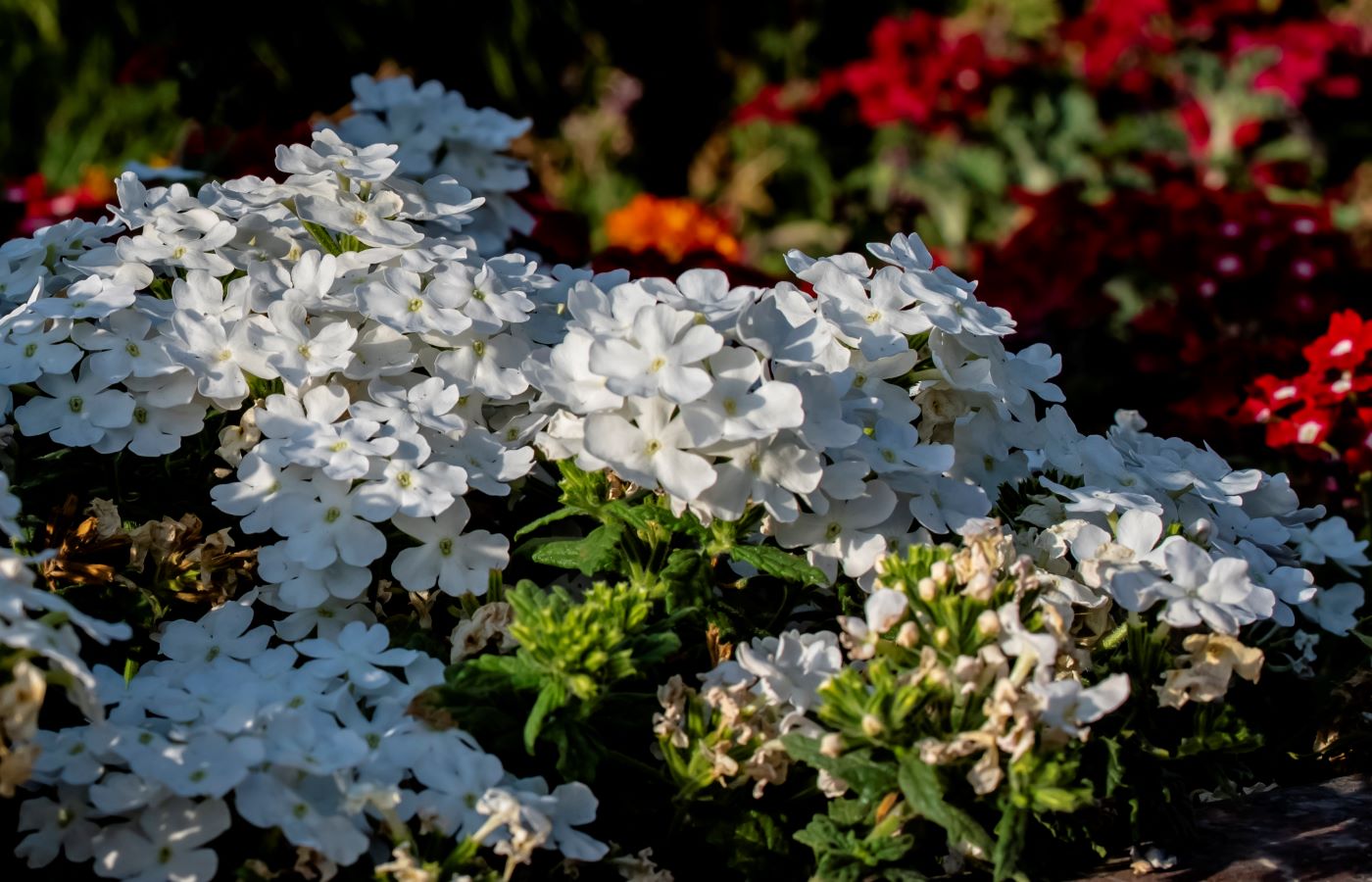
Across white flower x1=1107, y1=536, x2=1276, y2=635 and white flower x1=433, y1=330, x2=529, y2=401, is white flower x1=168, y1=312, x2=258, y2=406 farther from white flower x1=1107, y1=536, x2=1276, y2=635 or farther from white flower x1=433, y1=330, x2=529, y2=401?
white flower x1=1107, y1=536, x2=1276, y2=635

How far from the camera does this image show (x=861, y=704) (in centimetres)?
146

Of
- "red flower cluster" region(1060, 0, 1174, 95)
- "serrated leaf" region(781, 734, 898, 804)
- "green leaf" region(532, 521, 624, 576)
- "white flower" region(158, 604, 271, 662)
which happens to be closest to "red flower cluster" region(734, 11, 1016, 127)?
"red flower cluster" region(1060, 0, 1174, 95)

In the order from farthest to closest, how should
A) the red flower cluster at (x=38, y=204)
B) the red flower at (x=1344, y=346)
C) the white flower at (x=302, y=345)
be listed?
the red flower cluster at (x=38, y=204), the red flower at (x=1344, y=346), the white flower at (x=302, y=345)

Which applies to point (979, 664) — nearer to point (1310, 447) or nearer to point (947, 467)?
point (947, 467)

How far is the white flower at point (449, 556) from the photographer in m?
1.74

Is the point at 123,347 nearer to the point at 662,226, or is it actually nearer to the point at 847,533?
the point at 847,533

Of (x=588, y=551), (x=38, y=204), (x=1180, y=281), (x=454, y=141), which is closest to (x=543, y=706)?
(x=588, y=551)

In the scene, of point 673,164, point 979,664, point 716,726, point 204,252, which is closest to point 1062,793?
point 979,664

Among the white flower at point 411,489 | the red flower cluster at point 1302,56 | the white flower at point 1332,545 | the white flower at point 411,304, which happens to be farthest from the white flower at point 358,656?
the red flower cluster at point 1302,56

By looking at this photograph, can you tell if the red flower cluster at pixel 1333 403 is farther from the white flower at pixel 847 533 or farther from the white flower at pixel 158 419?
the white flower at pixel 158 419

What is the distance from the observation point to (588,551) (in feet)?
5.44

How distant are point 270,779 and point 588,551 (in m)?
0.43

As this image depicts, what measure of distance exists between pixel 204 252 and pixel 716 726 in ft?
3.12

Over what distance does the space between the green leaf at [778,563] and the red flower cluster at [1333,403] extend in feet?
4.36
